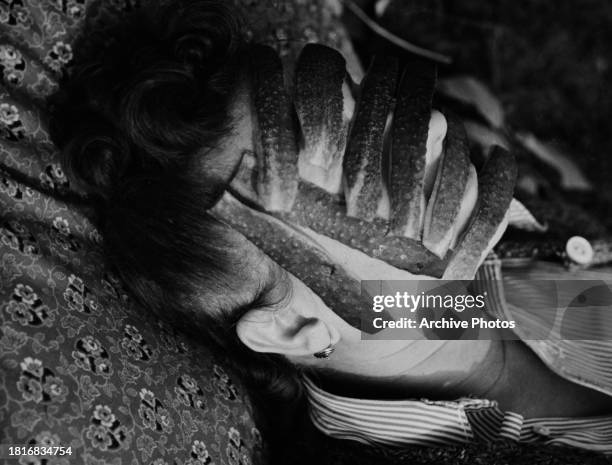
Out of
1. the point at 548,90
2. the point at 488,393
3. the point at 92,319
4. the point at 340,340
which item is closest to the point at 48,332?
the point at 92,319

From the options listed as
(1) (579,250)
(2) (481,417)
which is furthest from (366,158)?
(1) (579,250)

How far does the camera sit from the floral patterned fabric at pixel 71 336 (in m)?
0.79

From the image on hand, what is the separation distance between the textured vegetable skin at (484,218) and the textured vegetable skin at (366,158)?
0.15 meters

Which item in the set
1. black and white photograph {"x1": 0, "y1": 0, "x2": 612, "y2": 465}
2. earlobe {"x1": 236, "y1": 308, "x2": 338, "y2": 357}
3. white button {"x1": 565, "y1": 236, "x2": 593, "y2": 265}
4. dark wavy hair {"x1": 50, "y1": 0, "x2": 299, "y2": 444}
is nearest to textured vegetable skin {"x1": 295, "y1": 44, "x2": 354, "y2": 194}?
black and white photograph {"x1": 0, "y1": 0, "x2": 612, "y2": 465}

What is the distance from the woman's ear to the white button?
1.97 ft

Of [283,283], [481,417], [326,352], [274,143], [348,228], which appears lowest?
[481,417]

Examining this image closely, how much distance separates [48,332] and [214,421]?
318 millimetres

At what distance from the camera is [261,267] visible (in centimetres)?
89

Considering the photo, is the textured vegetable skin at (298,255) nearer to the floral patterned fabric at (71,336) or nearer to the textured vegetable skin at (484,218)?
the textured vegetable skin at (484,218)

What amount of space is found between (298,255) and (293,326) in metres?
0.15

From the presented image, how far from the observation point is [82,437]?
783 millimetres

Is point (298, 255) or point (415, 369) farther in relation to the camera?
point (415, 369)

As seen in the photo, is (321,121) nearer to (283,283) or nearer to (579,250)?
(283,283)

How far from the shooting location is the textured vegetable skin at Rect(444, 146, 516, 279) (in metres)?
0.84
